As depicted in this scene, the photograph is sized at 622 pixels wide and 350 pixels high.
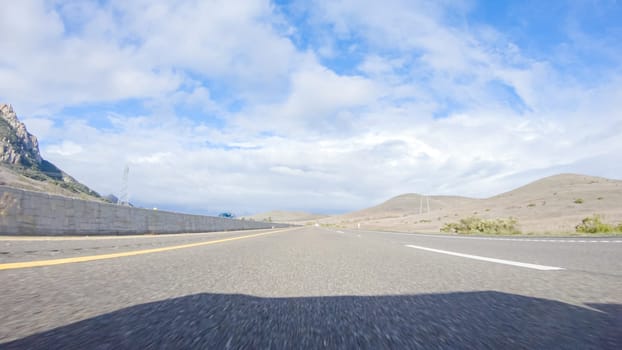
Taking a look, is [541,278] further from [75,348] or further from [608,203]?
[608,203]

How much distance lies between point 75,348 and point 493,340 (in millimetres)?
1633

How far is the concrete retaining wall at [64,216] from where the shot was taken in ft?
30.6

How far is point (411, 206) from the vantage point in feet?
554

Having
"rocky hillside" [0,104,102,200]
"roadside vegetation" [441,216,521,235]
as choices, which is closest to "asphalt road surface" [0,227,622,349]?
"roadside vegetation" [441,216,521,235]

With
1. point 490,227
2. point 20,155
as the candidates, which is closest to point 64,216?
Answer: point 490,227

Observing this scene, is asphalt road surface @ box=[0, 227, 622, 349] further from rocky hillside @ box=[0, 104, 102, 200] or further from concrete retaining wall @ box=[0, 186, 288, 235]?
rocky hillside @ box=[0, 104, 102, 200]

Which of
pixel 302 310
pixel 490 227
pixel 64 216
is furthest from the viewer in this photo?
pixel 490 227

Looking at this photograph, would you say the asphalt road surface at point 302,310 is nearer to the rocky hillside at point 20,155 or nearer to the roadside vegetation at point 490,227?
the roadside vegetation at point 490,227

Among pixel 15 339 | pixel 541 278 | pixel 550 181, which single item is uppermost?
pixel 550 181

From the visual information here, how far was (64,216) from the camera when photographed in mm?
11094

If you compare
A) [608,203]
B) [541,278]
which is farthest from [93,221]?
[608,203]

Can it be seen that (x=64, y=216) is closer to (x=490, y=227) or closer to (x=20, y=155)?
(x=490, y=227)

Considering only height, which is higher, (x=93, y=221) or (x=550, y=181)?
(x=550, y=181)

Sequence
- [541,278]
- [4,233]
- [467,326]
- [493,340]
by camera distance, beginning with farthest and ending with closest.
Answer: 1. [4,233]
2. [541,278]
3. [467,326]
4. [493,340]
